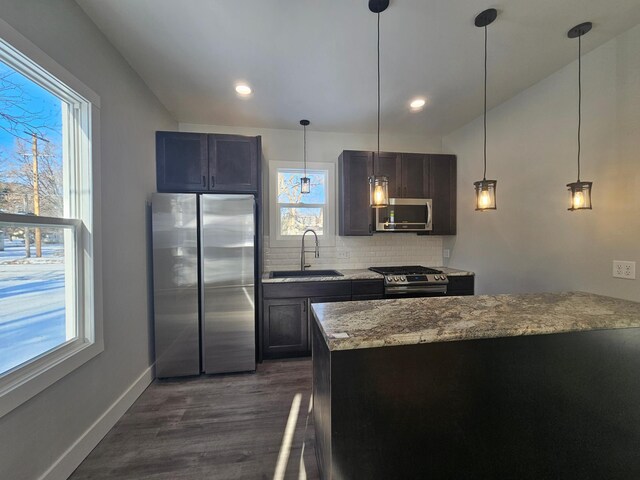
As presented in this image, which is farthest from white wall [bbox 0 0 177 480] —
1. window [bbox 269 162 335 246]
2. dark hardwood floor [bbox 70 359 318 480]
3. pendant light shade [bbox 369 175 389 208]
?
pendant light shade [bbox 369 175 389 208]

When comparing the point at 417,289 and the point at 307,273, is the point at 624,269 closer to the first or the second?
the point at 417,289

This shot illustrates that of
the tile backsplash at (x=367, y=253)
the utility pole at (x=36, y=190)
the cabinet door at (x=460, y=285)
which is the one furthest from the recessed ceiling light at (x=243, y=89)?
the cabinet door at (x=460, y=285)

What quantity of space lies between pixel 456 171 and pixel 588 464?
2.99 meters

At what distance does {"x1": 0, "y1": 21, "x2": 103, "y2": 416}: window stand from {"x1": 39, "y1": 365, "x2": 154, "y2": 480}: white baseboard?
481 mm

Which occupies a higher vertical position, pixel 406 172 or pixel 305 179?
pixel 406 172

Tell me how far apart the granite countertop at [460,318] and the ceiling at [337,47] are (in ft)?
5.87

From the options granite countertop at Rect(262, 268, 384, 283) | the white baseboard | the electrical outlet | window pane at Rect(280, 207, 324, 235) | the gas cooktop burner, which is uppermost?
window pane at Rect(280, 207, 324, 235)

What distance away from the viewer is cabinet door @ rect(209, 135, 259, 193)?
106 inches

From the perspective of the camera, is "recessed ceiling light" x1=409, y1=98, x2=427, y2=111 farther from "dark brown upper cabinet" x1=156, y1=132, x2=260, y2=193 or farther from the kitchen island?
the kitchen island

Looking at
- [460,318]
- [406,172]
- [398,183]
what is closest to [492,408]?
[460,318]

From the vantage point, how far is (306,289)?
9.15 feet

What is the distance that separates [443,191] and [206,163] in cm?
294

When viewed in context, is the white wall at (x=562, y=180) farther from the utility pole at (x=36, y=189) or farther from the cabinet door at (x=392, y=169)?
the utility pole at (x=36, y=189)

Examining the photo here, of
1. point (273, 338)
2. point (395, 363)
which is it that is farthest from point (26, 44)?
point (273, 338)
